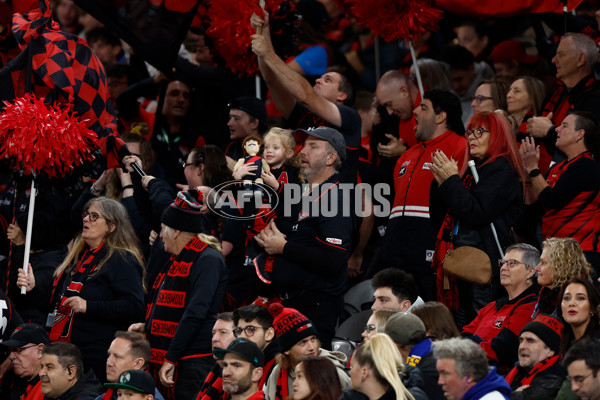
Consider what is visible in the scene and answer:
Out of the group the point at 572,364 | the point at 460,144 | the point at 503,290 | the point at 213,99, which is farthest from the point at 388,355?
the point at 213,99

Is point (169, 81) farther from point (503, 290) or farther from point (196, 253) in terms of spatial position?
point (503, 290)

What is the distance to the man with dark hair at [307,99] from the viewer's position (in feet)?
28.5

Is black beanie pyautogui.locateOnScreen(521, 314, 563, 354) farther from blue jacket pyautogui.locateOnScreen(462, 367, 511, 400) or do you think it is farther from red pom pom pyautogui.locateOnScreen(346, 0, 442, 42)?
red pom pom pyautogui.locateOnScreen(346, 0, 442, 42)

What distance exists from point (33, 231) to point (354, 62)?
15.3ft

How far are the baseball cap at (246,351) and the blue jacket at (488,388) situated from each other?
1656 mm

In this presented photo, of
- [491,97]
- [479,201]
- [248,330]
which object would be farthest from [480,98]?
[248,330]

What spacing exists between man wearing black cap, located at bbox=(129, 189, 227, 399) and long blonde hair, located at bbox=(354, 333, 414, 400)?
210cm

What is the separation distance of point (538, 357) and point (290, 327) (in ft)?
5.24

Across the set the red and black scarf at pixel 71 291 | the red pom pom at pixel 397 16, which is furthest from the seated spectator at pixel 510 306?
the red and black scarf at pixel 71 291

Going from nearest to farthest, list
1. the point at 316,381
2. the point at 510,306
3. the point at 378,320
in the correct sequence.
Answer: the point at 316,381 < the point at 378,320 < the point at 510,306

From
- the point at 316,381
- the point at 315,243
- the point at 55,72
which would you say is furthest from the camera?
the point at 55,72

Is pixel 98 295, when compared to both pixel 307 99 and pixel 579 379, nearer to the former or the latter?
pixel 307 99

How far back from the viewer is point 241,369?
6977mm

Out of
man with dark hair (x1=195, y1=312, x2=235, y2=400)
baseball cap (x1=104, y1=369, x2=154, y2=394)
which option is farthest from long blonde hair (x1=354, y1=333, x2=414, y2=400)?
baseball cap (x1=104, y1=369, x2=154, y2=394)
